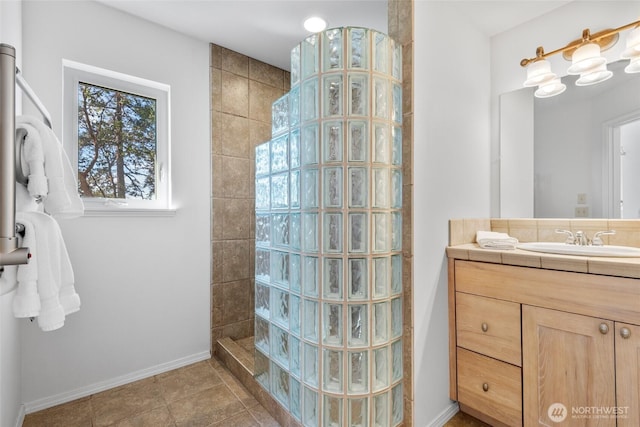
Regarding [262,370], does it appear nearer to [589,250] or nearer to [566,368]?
[566,368]

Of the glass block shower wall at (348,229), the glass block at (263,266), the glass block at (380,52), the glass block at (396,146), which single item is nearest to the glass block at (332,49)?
the glass block shower wall at (348,229)

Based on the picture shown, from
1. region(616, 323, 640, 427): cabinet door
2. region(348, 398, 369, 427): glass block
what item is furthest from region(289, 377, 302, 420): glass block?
region(616, 323, 640, 427): cabinet door

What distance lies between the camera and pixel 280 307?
1542 millimetres

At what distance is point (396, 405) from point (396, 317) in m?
0.40

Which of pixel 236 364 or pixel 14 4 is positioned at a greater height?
pixel 14 4

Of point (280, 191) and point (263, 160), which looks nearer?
point (280, 191)

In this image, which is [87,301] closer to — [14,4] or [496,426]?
[14,4]

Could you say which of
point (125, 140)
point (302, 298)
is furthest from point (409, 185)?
point (125, 140)

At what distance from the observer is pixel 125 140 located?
2.02 m

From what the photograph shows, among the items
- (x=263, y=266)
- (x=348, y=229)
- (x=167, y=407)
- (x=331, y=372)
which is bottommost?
(x=167, y=407)

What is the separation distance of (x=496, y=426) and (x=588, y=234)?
113cm

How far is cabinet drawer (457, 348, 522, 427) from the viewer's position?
1394 millimetres

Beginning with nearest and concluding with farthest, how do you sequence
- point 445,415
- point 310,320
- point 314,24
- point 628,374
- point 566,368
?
point 628,374, point 566,368, point 310,320, point 445,415, point 314,24

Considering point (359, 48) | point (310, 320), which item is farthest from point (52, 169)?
point (359, 48)
